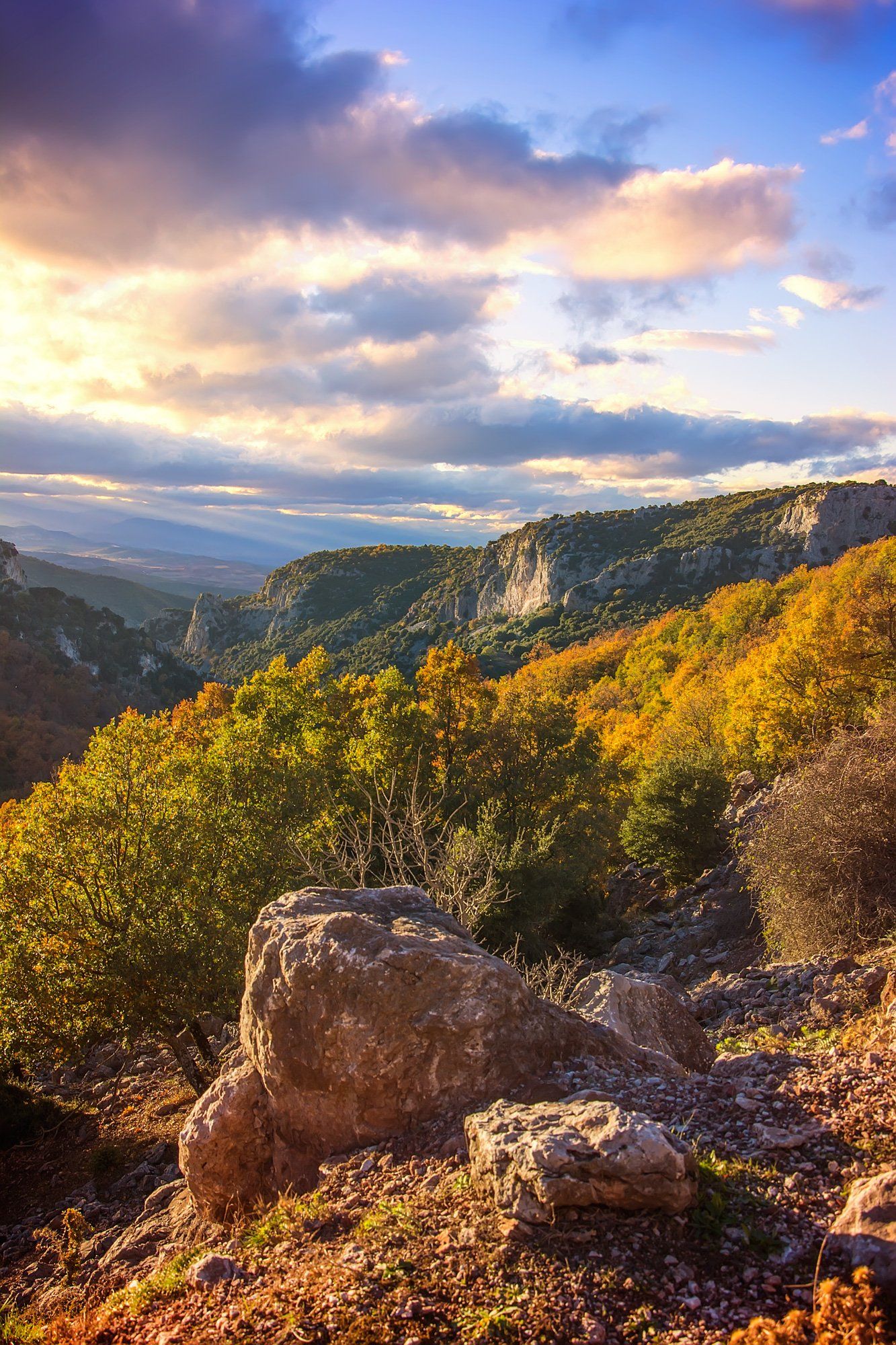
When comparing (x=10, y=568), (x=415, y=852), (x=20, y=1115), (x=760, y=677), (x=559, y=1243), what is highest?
(x=10, y=568)

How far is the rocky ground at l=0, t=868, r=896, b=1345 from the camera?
4445mm

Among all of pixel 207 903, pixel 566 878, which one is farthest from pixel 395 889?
pixel 566 878

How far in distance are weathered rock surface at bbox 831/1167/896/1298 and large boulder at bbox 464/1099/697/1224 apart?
991 mm

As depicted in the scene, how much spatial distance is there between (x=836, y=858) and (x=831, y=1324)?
934 cm

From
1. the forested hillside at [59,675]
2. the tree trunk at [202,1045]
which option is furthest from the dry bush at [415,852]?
the forested hillside at [59,675]

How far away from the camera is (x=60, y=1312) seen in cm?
660

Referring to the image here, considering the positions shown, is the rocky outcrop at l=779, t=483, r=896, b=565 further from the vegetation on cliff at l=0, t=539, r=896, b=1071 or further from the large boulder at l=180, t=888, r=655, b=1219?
the large boulder at l=180, t=888, r=655, b=1219

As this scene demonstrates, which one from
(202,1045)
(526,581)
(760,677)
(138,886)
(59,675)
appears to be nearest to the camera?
(138,886)

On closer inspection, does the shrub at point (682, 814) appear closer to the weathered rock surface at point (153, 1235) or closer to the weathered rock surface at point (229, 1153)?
the weathered rock surface at point (153, 1235)

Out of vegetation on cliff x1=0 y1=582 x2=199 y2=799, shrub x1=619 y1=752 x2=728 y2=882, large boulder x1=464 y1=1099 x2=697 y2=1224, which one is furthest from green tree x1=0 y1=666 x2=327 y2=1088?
vegetation on cliff x1=0 y1=582 x2=199 y2=799

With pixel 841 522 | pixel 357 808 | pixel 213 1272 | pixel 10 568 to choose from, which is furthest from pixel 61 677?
pixel 841 522

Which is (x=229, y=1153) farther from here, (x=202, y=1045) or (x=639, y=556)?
(x=639, y=556)

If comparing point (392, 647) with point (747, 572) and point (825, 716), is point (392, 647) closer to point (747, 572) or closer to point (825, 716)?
point (747, 572)

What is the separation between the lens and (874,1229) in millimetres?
4457
